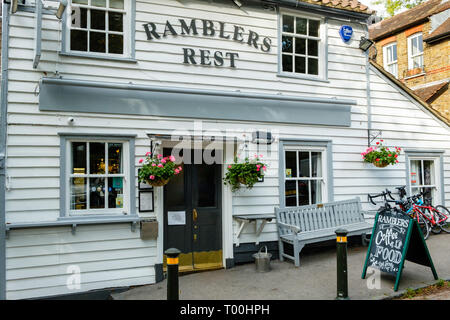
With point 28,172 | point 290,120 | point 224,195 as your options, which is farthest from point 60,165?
point 290,120

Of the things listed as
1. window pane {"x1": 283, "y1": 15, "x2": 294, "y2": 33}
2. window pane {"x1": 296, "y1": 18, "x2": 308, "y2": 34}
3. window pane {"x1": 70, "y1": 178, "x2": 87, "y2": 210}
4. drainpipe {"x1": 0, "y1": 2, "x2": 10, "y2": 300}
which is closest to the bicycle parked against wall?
window pane {"x1": 296, "y1": 18, "x2": 308, "y2": 34}

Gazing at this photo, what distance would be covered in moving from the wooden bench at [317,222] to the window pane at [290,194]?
32 centimetres

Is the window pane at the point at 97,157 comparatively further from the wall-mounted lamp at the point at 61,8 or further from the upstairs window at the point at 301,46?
the upstairs window at the point at 301,46

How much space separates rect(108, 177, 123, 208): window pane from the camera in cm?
664

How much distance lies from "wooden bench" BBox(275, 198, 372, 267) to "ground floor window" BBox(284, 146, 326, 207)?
36 centimetres

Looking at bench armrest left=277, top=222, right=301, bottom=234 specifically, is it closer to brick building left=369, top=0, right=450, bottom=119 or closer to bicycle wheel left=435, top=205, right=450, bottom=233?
bicycle wheel left=435, top=205, right=450, bottom=233

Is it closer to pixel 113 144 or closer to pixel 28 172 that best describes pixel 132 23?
pixel 113 144

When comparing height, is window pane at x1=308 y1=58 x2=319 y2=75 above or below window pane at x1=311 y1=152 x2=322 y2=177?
above

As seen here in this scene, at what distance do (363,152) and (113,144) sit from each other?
5374mm

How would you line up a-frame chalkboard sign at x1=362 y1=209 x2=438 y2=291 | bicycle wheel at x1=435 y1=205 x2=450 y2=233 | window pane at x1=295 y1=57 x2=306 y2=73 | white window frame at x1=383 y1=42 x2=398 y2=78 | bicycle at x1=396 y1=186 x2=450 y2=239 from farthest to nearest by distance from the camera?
white window frame at x1=383 y1=42 x2=398 y2=78, bicycle wheel at x1=435 y1=205 x2=450 y2=233, bicycle at x1=396 y1=186 x2=450 y2=239, window pane at x1=295 y1=57 x2=306 y2=73, a-frame chalkboard sign at x1=362 y1=209 x2=438 y2=291

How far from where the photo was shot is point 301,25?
8.29 metres

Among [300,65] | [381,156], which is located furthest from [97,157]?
[381,156]

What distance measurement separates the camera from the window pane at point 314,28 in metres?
8.39

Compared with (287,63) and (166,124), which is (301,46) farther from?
(166,124)
